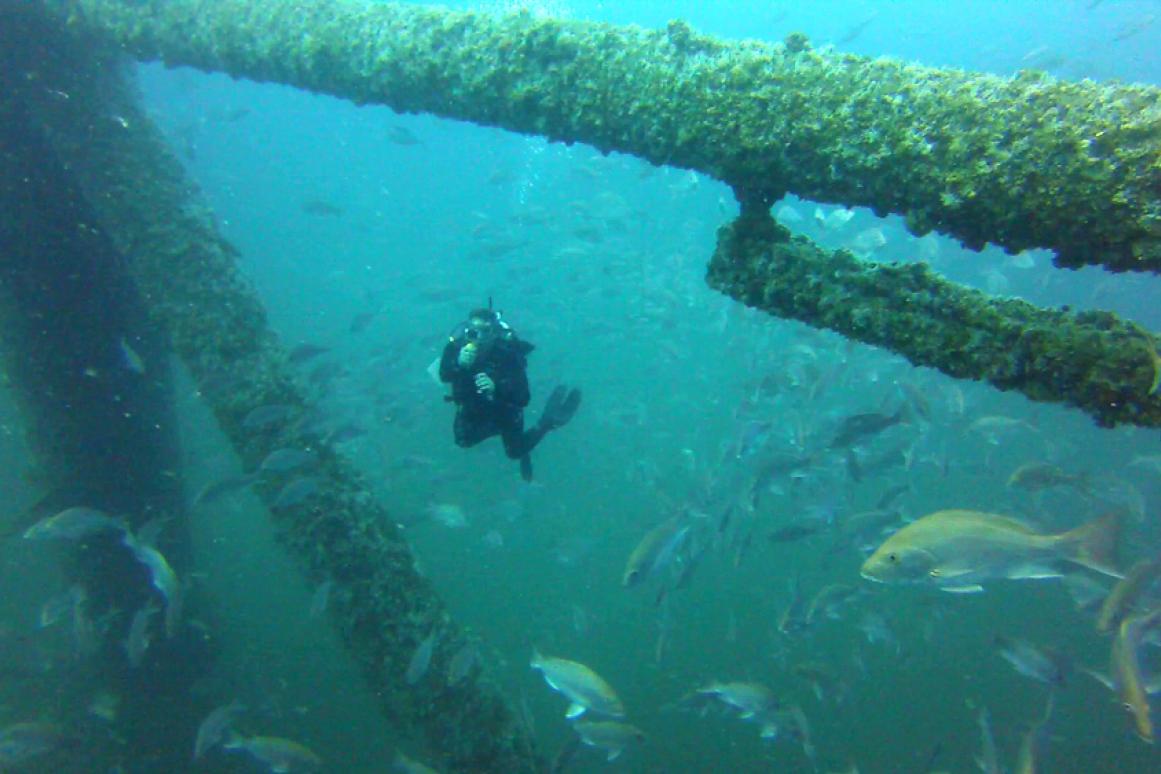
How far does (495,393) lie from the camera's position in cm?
573

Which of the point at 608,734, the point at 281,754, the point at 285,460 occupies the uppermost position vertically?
the point at 285,460

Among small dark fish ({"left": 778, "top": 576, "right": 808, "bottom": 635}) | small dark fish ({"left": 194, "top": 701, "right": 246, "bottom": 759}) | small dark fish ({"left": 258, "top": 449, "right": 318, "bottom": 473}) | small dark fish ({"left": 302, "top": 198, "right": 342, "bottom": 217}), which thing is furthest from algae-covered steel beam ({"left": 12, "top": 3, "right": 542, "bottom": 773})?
small dark fish ({"left": 302, "top": 198, "right": 342, "bottom": 217})

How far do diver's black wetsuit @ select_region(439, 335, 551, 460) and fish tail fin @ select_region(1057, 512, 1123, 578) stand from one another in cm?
427

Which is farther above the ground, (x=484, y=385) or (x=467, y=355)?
(x=467, y=355)

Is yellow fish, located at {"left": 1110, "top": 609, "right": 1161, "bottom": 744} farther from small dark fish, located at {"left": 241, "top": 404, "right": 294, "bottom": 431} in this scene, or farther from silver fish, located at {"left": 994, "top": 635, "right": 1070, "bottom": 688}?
small dark fish, located at {"left": 241, "top": 404, "right": 294, "bottom": 431}

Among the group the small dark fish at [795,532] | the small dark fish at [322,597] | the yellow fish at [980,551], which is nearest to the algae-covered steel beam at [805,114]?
the yellow fish at [980,551]

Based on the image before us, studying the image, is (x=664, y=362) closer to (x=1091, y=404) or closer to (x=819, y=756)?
(x=819, y=756)

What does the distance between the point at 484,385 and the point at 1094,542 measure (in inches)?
183

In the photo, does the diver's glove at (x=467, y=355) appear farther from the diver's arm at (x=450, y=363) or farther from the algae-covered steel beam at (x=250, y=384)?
the algae-covered steel beam at (x=250, y=384)

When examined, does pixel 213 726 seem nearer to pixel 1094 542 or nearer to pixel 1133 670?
pixel 1094 542

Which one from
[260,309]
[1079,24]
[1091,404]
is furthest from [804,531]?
[1079,24]

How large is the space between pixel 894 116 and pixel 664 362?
23.5 m

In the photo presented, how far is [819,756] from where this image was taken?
27.8 ft

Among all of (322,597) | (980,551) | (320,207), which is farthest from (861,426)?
(320,207)
